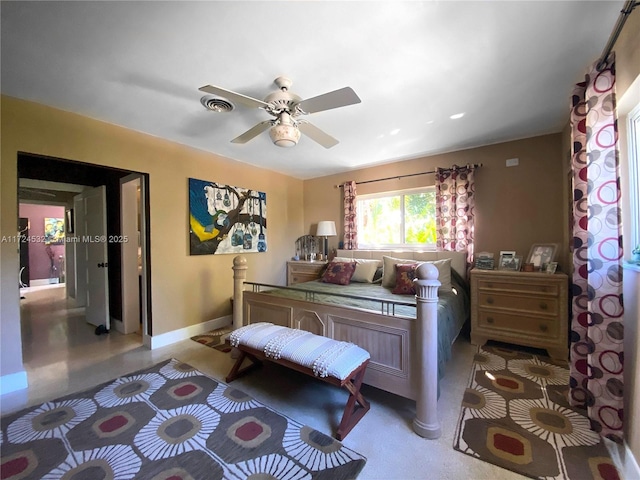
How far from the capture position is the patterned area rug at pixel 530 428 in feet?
4.59

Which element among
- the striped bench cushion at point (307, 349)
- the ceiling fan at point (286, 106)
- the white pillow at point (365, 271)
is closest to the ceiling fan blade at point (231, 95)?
the ceiling fan at point (286, 106)

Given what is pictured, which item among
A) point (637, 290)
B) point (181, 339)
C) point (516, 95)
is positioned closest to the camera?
point (637, 290)

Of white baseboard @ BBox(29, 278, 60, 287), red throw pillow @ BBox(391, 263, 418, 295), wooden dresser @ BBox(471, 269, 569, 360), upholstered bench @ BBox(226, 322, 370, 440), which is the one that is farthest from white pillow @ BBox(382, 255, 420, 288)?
white baseboard @ BBox(29, 278, 60, 287)

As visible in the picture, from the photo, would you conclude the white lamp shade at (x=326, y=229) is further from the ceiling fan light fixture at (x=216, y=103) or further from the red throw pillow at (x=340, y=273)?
the ceiling fan light fixture at (x=216, y=103)

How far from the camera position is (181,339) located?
3.29 meters

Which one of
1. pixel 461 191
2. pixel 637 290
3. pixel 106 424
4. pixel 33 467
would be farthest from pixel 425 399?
pixel 461 191

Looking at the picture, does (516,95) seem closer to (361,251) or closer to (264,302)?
(361,251)

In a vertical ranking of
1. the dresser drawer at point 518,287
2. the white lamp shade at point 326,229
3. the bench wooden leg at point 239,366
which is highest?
the white lamp shade at point 326,229

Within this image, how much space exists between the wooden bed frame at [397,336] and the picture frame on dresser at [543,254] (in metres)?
2.23

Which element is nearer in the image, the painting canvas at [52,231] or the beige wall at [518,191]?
the beige wall at [518,191]

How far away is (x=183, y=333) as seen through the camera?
10.9 ft

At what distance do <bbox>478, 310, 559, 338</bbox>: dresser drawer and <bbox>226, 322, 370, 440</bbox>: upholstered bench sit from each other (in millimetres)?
1896

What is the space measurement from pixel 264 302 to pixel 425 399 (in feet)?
5.25

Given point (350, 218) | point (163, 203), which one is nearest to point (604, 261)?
point (350, 218)
